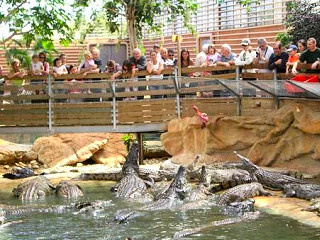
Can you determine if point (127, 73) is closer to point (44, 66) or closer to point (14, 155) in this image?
point (44, 66)

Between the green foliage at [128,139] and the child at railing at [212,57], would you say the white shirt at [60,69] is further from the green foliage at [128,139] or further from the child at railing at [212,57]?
the child at railing at [212,57]

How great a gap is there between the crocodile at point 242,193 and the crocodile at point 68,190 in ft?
7.47

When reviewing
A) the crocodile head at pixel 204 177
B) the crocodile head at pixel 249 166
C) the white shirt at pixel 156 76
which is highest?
the white shirt at pixel 156 76

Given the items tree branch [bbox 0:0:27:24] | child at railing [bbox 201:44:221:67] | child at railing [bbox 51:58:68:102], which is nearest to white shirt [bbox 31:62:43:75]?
child at railing [bbox 51:58:68:102]

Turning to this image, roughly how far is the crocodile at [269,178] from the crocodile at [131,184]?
1.68 metres

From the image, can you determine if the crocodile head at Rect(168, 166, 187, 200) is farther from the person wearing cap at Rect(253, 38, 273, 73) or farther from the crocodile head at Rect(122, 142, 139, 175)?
the person wearing cap at Rect(253, 38, 273, 73)

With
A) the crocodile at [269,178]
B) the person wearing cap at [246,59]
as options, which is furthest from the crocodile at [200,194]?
the person wearing cap at [246,59]

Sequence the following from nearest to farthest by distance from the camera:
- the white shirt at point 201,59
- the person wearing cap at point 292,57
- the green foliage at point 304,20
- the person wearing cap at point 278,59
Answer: the person wearing cap at point 292,57 → the person wearing cap at point 278,59 → the white shirt at point 201,59 → the green foliage at point 304,20

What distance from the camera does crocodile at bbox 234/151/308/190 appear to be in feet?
32.5

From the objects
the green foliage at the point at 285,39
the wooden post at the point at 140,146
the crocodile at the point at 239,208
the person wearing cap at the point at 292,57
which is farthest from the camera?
the green foliage at the point at 285,39

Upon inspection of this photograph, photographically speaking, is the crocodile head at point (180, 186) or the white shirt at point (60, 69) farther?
the white shirt at point (60, 69)

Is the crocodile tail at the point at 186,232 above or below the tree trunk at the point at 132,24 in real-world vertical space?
below

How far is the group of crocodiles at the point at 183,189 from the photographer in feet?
28.7

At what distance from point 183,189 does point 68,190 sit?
1.81 meters
